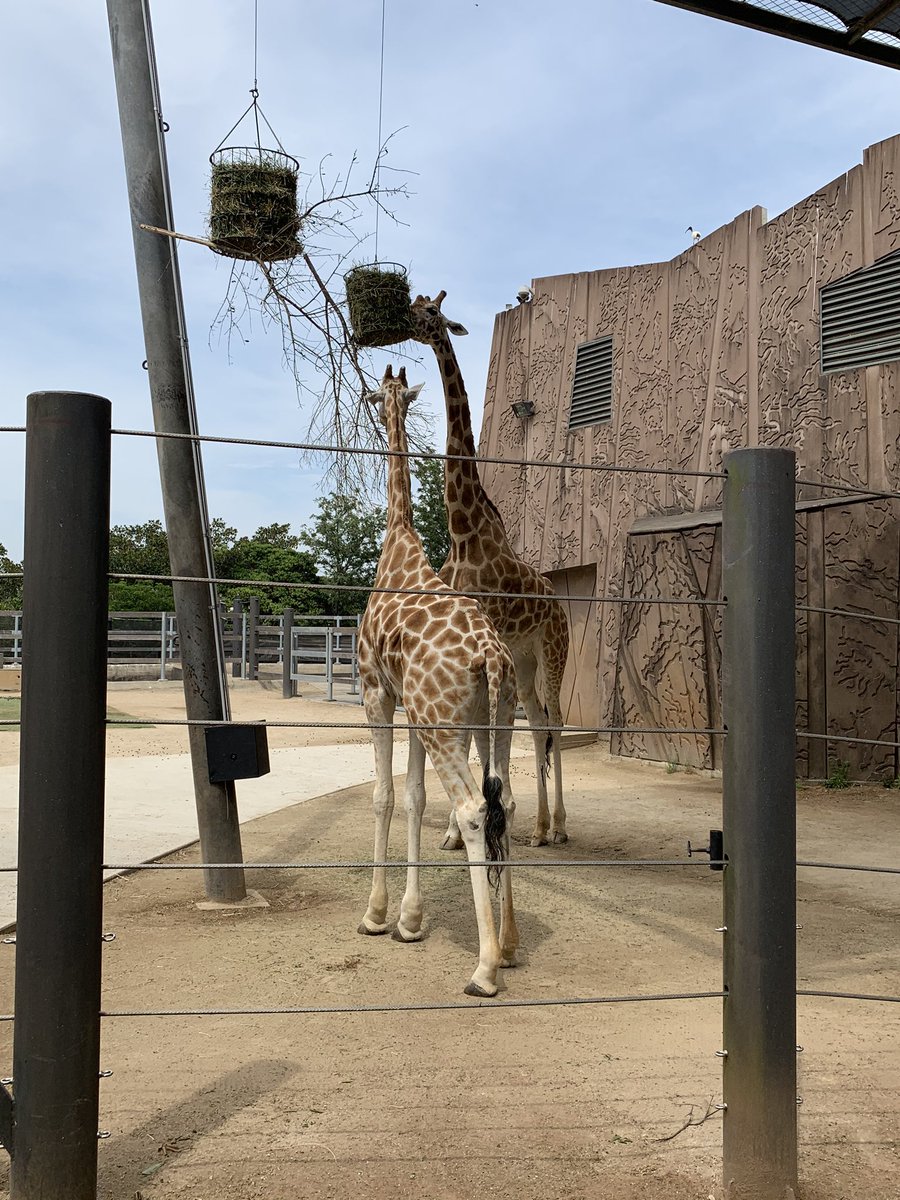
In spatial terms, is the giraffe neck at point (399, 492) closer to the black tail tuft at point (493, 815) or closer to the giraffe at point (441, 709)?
the giraffe at point (441, 709)

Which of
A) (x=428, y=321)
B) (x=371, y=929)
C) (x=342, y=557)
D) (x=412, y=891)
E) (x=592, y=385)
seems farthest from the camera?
(x=342, y=557)

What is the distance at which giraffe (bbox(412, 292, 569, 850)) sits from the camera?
588cm

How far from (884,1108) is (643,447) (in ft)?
31.2

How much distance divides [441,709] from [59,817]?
2.08 meters

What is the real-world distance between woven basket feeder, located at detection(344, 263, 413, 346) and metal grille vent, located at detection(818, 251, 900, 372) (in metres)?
5.37

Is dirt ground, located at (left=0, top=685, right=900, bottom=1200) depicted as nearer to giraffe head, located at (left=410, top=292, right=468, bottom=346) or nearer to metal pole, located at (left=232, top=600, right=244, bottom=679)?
giraffe head, located at (left=410, top=292, right=468, bottom=346)

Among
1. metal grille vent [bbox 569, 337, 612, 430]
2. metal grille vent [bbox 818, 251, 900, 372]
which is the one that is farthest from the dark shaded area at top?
metal grille vent [bbox 569, 337, 612, 430]

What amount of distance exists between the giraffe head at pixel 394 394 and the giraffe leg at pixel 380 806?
4.86ft

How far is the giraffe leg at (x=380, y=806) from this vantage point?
14.4ft

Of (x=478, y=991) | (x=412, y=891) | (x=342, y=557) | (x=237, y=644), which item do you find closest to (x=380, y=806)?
(x=412, y=891)

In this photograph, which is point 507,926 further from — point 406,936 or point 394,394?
point 394,394

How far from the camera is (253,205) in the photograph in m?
4.65

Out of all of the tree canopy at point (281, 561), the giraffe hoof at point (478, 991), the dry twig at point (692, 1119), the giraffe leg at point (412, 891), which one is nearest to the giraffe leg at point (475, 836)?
the giraffe hoof at point (478, 991)

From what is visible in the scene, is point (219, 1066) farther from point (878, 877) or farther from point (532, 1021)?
point (878, 877)
